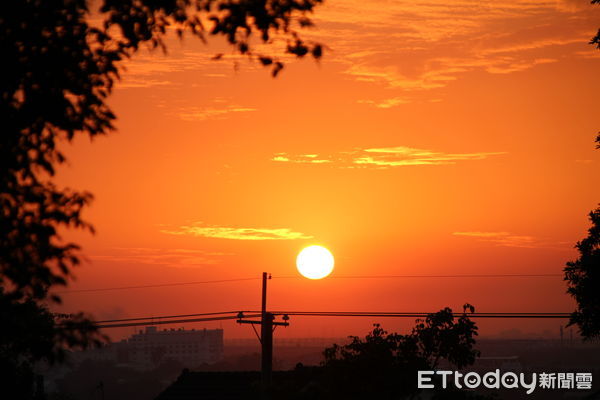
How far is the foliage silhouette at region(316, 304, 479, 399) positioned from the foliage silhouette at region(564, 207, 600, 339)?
405 centimetres

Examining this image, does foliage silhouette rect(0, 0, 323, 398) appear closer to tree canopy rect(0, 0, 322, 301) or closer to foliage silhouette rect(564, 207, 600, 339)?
tree canopy rect(0, 0, 322, 301)

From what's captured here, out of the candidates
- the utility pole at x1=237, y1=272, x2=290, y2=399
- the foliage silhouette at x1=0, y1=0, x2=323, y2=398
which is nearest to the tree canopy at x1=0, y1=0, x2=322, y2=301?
the foliage silhouette at x1=0, y1=0, x2=323, y2=398

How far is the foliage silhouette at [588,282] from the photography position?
106 ft

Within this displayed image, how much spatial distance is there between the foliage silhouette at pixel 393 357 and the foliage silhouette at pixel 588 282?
4.05 m

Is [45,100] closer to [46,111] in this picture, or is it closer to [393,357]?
[46,111]

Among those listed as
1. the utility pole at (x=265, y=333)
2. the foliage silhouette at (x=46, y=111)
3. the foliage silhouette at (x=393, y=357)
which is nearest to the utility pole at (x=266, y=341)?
the utility pole at (x=265, y=333)

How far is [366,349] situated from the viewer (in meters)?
30.8

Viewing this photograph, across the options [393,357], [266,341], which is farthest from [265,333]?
[393,357]

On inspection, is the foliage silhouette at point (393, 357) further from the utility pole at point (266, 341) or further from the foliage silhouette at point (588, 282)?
the utility pole at point (266, 341)

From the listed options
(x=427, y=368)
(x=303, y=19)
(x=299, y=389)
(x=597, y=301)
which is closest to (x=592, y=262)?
(x=597, y=301)

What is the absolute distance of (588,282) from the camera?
32531 mm

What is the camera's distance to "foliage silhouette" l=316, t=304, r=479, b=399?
1190 inches

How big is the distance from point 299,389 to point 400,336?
13.1 feet

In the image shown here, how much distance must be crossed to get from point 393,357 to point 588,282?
7588 millimetres
